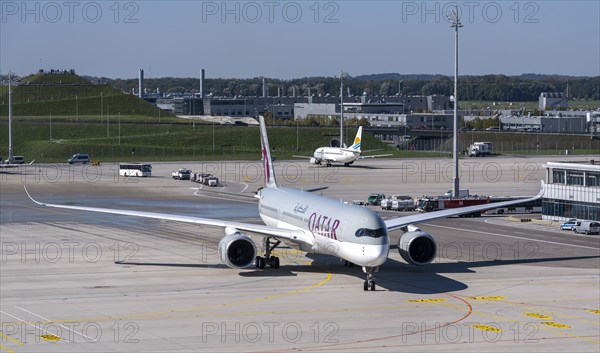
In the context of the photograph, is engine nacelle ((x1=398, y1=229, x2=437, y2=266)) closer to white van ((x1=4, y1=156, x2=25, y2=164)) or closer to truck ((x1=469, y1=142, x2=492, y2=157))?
white van ((x1=4, y1=156, x2=25, y2=164))

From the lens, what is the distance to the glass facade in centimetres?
8538

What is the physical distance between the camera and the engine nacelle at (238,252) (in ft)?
191

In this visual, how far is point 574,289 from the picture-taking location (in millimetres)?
54750

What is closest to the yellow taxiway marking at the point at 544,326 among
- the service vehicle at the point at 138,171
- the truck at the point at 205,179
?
the truck at the point at 205,179

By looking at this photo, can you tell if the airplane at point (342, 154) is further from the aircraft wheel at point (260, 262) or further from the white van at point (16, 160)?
the aircraft wheel at point (260, 262)

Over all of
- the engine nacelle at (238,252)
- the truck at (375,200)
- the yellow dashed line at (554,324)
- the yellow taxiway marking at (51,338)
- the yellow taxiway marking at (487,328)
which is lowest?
the truck at (375,200)

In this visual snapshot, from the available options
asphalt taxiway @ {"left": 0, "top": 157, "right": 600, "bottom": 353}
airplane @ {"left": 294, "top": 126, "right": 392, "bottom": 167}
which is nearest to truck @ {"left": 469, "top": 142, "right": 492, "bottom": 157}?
airplane @ {"left": 294, "top": 126, "right": 392, "bottom": 167}

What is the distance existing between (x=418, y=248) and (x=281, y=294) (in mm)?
10100

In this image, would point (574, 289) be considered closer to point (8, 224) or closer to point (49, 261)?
point (49, 261)

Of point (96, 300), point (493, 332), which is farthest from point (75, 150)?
point (493, 332)

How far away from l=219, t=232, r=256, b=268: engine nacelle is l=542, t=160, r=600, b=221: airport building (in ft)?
125

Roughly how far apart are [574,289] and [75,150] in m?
151

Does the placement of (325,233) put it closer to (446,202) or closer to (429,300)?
(429,300)

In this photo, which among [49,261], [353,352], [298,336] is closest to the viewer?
[353,352]
